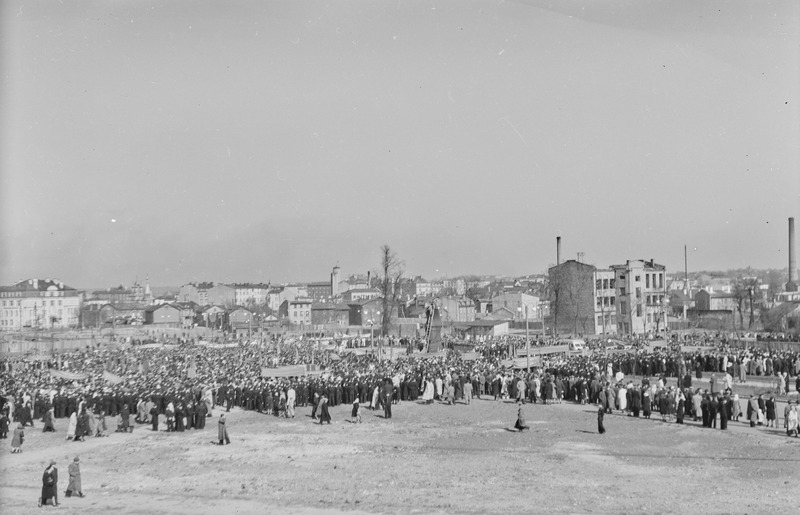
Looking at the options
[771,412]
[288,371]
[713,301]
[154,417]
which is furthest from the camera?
[713,301]

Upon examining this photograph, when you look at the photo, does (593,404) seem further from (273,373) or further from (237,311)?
(237,311)

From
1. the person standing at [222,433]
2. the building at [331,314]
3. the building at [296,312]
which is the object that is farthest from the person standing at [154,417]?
the building at [296,312]

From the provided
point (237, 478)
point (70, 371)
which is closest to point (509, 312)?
point (70, 371)

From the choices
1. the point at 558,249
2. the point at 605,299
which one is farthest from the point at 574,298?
the point at 558,249

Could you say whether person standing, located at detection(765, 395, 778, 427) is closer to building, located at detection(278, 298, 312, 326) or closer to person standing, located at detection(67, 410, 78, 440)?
person standing, located at detection(67, 410, 78, 440)

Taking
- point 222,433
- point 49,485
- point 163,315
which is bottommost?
point 49,485

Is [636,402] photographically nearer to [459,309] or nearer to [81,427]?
[81,427]

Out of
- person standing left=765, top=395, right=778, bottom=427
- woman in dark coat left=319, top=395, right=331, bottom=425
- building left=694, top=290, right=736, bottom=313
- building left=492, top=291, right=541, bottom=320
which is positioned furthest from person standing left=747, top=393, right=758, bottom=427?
building left=694, top=290, right=736, bottom=313

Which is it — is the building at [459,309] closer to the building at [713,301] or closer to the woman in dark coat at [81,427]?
the building at [713,301]
